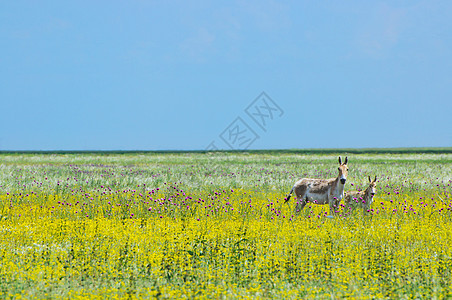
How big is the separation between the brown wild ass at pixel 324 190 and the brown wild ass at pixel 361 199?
759 mm

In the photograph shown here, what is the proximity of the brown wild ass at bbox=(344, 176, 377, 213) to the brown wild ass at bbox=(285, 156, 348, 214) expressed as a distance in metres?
0.76

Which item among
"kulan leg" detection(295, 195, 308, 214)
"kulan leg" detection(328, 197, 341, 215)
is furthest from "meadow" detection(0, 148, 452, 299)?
"kulan leg" detection(328, 197, 341, 215)

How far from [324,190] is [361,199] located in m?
1.31

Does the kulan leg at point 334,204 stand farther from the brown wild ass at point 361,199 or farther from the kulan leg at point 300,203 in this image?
the kulan leg at point 300,203

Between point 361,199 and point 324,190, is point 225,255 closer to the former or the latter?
point 324,190

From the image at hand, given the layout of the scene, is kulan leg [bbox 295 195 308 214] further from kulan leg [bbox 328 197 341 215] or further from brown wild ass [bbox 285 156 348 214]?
kulan leg [bbox 328 197 341 215]

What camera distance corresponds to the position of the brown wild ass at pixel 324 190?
13.1 m

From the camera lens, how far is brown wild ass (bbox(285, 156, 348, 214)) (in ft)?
43.1

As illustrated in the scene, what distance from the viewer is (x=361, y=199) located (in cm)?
1384

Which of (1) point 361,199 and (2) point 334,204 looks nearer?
(2) point 334,204

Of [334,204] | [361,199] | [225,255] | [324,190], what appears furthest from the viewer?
[361,199]

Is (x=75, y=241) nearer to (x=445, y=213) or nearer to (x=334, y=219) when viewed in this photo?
(x=334, y=219)

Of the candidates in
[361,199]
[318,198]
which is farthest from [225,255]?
[361,199]

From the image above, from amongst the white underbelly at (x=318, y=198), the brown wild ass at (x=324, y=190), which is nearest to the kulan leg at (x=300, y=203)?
the brown wild ass at (x=324, y=190)
